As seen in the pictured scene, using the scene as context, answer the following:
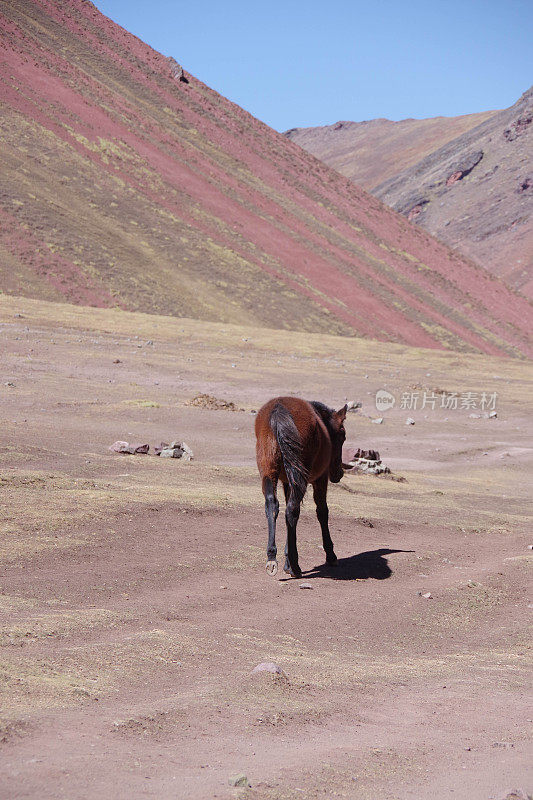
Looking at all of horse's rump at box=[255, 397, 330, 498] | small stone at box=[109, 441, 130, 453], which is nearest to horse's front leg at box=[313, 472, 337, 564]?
horse's rump at box=[255, 397, 330, 498]

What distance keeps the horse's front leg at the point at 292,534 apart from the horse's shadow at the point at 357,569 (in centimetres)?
25

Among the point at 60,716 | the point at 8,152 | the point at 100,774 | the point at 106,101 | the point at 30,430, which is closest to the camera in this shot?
the point at 100,774

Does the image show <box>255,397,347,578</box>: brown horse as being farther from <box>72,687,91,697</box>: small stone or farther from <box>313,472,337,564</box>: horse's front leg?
<box>72,687,91,697</box>: small stone

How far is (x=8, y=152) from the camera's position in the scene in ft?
177

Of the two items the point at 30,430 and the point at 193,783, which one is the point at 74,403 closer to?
the point at 30,430

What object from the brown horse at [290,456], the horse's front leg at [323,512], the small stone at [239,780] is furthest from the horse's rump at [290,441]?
the small stone at [239,780]

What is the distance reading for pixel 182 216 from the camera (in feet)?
198

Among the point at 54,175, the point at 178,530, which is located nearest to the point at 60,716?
the point at 178,530

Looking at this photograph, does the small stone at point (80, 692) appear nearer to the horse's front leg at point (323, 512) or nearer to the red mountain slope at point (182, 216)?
the horse's front leg at point (323, 512)

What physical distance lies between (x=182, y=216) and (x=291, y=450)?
53858 mm

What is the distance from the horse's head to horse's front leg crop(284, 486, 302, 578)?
1.16 meters

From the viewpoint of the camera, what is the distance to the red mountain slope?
1937 inches

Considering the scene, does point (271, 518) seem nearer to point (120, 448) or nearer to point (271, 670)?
point (271, 670)

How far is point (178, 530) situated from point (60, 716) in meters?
5.36
